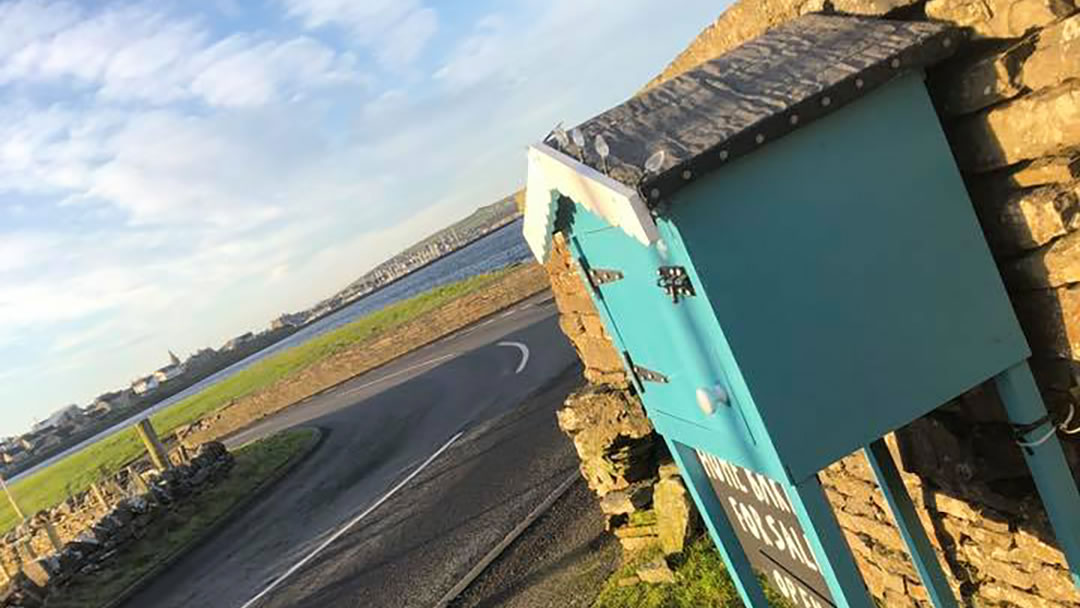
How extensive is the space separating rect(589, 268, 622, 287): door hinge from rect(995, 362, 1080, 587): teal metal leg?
134 cm

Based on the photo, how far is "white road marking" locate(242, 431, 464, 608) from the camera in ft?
34.0

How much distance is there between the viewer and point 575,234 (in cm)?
322

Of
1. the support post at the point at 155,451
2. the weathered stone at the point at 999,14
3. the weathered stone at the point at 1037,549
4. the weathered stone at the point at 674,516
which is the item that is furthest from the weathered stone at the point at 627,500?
the support post at the point at 155,451

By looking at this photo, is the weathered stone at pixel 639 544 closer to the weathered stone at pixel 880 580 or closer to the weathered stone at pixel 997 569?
the weathered stone at pixel 880 580

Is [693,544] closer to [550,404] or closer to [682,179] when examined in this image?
[682,179]

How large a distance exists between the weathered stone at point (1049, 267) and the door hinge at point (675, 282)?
1.14m

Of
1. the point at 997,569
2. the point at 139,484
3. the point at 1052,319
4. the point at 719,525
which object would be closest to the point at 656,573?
the point at 719,525

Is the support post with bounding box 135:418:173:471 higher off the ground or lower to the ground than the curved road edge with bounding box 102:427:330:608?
higher

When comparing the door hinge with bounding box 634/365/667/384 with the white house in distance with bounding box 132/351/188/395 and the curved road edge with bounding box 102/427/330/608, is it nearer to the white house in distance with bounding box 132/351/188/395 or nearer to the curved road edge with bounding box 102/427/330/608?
the curved road edge with bounding box 102/427/330/608

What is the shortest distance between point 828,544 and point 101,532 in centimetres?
1700

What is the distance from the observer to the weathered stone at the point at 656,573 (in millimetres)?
5973

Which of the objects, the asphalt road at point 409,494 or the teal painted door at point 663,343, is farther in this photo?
the asphalt road at point 409,494

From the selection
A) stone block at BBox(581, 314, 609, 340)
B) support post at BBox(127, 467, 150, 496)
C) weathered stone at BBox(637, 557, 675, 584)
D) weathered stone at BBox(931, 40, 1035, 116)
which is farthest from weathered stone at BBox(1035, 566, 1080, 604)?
support post at BBox(127, 467, 150, 496)

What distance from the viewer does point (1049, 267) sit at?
2.44m
